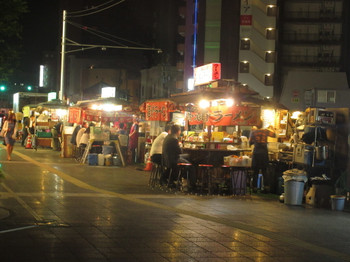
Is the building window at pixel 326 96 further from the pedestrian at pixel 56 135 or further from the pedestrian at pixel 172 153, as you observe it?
the pedestrian at pixel 172 153

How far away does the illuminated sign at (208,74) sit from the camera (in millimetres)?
20188

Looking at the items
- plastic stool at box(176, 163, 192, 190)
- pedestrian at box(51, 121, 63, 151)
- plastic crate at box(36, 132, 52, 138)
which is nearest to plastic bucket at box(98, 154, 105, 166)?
plastic stool at box(176, 163, 192, 190)

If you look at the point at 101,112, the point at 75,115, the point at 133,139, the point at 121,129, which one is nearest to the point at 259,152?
the point at 133,139

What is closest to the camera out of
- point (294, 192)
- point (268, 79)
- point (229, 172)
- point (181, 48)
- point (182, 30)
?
point (294, 192)

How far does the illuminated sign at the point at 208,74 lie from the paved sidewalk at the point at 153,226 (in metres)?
6.06

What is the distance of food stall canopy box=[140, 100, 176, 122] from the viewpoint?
21203 mm

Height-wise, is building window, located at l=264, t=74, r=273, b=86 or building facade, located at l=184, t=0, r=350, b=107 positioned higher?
building facade, located at l=184, t=0, r=350, b=107

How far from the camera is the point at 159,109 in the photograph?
2161cm

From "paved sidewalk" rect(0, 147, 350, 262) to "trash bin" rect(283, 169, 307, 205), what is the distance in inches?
15.6

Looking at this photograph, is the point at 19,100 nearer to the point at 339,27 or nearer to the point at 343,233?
the point at 339,27

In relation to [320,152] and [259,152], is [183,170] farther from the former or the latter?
[320,152]

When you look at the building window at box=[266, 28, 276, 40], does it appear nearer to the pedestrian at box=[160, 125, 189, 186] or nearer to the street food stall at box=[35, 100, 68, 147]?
the street food stall at box=[35, 100, 68, 147]

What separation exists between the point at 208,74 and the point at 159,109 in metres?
2.55

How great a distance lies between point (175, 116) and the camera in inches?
1008
